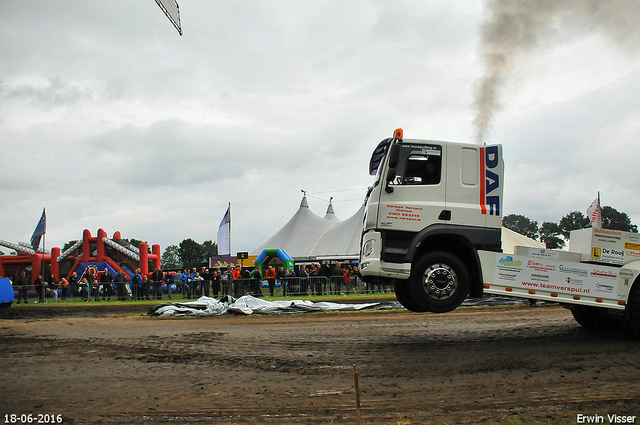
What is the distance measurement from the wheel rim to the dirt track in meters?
1.01

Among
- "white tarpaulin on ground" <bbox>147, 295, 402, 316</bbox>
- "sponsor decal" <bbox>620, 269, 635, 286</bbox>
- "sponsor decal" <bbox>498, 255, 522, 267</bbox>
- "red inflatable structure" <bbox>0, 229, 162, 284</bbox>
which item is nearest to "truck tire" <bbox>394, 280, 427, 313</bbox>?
"sponsor decal" <bbox>498, 255, 522, 267</bbox>

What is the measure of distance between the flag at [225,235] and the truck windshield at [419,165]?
3149 cm

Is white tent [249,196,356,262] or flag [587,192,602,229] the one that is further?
white tent [249,196,356,262]

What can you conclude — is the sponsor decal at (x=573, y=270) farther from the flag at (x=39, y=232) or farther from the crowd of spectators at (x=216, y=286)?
the flag at (x=39, y=232)

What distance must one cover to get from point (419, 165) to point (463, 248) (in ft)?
5.53

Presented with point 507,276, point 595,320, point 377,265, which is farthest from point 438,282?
point 595,320

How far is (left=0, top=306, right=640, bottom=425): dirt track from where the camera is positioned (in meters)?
5.44

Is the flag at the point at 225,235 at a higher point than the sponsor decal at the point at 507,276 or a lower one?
higher

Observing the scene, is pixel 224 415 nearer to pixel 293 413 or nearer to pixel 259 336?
pixel 293 413

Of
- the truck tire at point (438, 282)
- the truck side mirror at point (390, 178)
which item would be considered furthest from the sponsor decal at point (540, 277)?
the truck side mirror at point (390, 178)

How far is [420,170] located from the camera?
847cm

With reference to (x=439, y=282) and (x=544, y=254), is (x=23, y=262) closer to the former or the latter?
(x=439, y=282)

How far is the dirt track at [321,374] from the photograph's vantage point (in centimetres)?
544

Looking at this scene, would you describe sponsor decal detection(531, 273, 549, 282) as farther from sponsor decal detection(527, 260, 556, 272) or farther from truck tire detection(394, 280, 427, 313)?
truck tire detection(394, 280, 427, 313)
